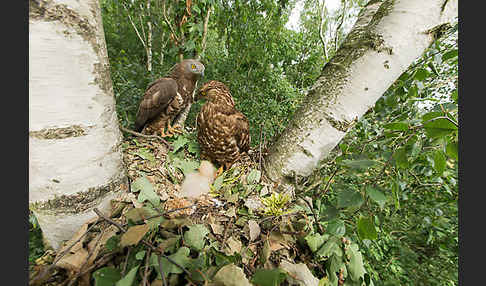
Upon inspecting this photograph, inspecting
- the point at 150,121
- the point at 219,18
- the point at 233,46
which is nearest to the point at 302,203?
the point at 150,121

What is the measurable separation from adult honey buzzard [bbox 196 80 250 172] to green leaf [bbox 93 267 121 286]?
66 cm

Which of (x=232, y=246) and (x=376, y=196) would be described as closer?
(x=376, y=196)

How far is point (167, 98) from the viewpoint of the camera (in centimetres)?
130

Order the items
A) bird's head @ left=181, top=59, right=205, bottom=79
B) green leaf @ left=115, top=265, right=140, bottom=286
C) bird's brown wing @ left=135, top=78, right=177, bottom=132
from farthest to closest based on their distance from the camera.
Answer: bird's head @ left=181, top=59, right=205, bottom=79, bird's brown wing @ left=135, top=78, right=177, bottom=132, green leaf @ left=115, top=265, right=140, bottom=286

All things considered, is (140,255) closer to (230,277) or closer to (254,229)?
(230,277)

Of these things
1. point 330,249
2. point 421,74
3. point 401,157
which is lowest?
point 330,249

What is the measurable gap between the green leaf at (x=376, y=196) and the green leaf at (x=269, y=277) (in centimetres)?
27

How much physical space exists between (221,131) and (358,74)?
64cm

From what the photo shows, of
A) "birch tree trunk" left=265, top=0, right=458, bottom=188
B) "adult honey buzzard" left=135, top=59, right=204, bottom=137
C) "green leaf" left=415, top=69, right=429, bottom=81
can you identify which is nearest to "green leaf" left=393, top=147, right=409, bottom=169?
"birch tree trunk" left=265, top=0, right=458, bottom=188

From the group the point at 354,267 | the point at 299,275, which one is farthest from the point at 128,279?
the point at 354,267

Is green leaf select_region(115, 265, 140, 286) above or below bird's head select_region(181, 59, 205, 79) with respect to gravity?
below

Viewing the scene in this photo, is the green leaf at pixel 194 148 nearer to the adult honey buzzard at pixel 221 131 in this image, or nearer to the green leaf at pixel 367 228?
the adult honey buzzard at pixel 221 131

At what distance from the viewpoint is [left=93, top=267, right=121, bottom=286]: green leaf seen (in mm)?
335

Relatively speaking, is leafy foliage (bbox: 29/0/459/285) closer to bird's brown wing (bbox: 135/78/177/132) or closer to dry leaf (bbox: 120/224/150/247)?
dry leaf (bbox: 120/224/150/247)
